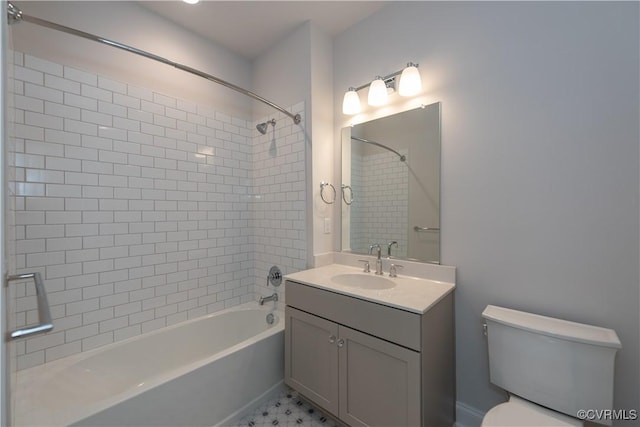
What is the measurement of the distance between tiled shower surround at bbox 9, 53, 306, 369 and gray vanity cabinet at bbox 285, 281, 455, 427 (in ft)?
2.13

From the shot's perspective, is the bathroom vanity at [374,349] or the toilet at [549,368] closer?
the toilet at [549,368]

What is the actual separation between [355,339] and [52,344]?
182cm

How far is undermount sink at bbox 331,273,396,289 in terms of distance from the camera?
6.03 ft

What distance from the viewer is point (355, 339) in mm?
1490

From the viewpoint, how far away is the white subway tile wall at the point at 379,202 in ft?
6.39

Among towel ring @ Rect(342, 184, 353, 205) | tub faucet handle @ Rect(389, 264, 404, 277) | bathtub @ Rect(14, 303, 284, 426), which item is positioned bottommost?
bathtub @ Rect(14, 303, 284, 426)

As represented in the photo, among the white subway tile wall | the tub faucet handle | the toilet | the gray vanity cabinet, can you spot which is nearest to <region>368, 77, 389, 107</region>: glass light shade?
the white subway tile wall

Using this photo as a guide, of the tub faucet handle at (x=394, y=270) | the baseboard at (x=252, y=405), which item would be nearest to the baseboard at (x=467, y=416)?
the tub faucet handle at (x=394, y=270)

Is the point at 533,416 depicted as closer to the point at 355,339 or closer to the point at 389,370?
the point at 389,370

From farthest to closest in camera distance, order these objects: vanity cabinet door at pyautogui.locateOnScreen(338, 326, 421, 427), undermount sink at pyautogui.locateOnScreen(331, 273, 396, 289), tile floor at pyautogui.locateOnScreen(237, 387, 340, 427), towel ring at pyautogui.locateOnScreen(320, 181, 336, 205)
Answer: towel ring at pyautogui.locateOnScreen(320, 181, 336, 205) < undermount sink at pyautogui.locateOnScreen(331, 273, 396, 289) < tile floor at pyautogui.locateOnScreen(237, 387, 340, 427) < vanity cabinet door at pyautogui.locateOnScreen(338, 326, 421, 427)

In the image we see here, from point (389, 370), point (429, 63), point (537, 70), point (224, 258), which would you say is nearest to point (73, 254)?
point (224, 258)

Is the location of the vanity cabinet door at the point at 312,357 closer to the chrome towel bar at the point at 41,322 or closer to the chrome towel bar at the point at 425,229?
the chrome towel bar at the point at 425,229

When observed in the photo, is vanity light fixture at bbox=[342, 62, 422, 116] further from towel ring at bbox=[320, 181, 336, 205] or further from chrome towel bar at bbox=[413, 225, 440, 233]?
chrome towel bar at bbox=[413, 225, 440, 233]

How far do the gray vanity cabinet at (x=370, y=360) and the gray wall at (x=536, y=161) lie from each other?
0.34 metres
